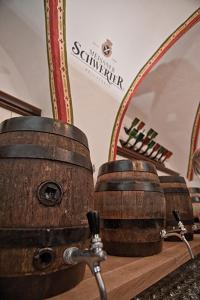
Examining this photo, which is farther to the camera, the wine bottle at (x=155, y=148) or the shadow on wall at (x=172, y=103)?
the wine bottle at (x=155, y=148)

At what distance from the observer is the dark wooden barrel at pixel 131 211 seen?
122 centimetres

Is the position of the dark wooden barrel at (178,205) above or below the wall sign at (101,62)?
below

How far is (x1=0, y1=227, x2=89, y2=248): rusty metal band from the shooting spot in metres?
0.66

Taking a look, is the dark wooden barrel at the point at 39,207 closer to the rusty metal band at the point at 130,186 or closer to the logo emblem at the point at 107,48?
the rusty metal band at the point at 130,186

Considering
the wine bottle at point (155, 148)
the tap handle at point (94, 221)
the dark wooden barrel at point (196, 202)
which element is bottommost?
the tap handle at point (94, 221)

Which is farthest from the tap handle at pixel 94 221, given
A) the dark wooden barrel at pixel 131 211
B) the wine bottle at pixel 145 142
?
the wine bottle at pixel 145 142

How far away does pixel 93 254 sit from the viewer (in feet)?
2.10

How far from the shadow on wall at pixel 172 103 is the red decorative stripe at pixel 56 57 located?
2.22 m

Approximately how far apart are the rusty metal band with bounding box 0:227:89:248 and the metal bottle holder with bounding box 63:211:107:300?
0.13 ft

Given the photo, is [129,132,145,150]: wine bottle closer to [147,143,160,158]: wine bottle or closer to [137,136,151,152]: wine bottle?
[137,136,151,152]: wine bottle

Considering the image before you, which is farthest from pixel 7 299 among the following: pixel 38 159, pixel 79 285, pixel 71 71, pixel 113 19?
pixel 113 19

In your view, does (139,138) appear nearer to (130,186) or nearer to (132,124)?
(132,124)

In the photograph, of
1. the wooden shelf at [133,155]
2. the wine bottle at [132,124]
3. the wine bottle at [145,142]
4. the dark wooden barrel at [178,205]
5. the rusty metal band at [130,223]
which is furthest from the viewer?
the wine bottle at [145,142]

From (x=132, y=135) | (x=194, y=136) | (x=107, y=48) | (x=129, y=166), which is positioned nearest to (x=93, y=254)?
(x=129, y=166)
